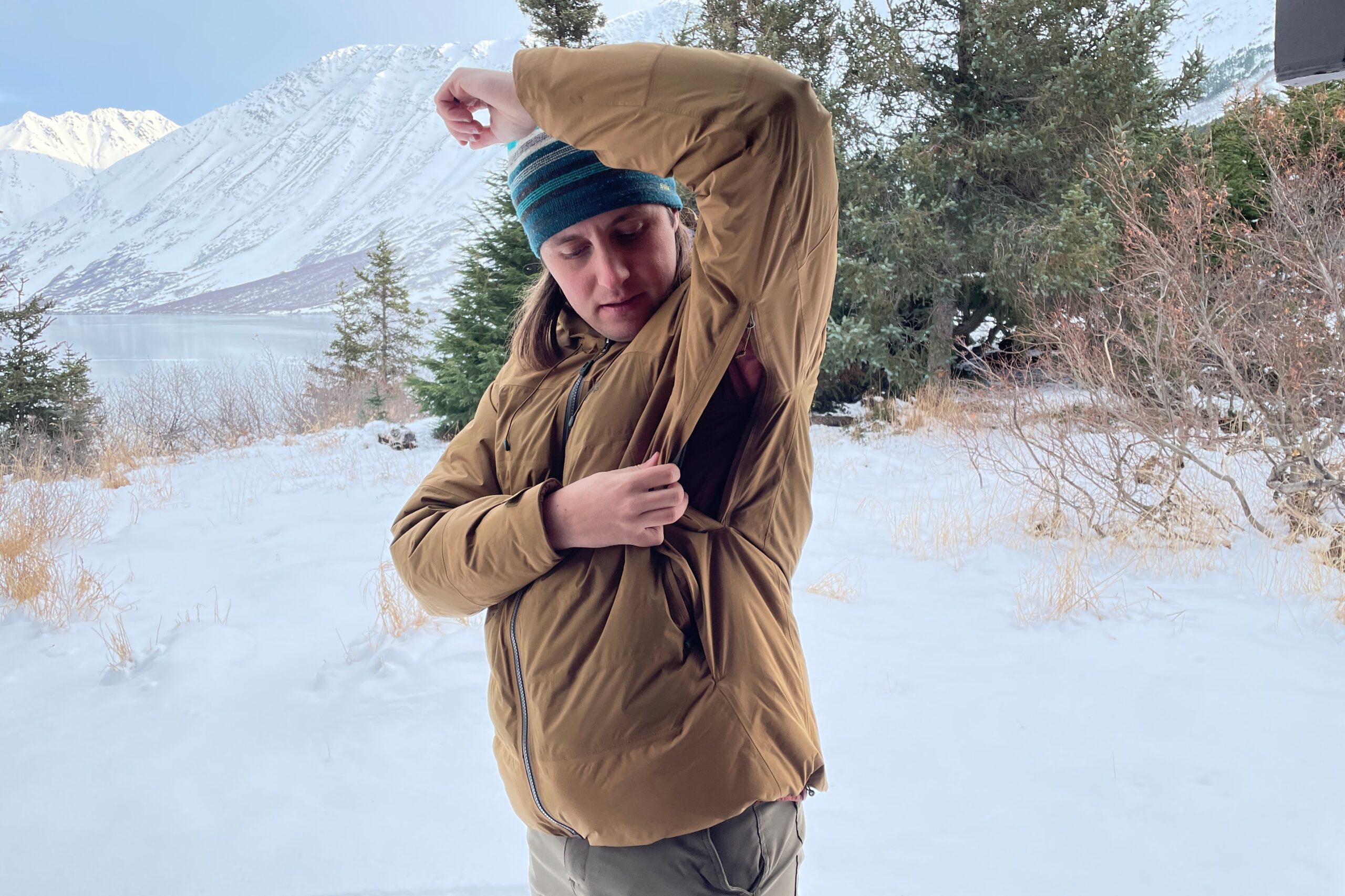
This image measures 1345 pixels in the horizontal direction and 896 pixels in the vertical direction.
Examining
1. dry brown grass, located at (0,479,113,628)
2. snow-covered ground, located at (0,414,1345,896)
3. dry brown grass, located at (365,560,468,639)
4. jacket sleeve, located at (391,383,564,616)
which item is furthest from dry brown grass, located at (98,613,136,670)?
jacket sleeve, located at (391,383,564,616)

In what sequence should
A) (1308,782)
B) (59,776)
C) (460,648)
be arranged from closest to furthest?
(1308,782), (59,776), (460,648)

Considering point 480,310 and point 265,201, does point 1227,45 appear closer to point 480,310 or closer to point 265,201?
point 480,310

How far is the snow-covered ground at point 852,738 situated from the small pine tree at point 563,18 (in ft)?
20.4

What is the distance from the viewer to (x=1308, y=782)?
6.66ft

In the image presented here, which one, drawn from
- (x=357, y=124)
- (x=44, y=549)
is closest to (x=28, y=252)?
(x=357, y=124)

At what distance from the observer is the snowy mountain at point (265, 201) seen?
4304 inches

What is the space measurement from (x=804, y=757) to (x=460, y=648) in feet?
8.01

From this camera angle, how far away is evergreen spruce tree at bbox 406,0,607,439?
7176 millimetres

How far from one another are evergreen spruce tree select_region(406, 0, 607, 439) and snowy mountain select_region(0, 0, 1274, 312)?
9304 cm

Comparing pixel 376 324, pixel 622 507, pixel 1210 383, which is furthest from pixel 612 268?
pixel 376 324

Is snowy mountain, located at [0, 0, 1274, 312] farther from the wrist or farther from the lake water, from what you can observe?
the wrist

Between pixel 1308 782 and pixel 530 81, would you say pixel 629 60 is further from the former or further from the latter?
pixel 1308 782

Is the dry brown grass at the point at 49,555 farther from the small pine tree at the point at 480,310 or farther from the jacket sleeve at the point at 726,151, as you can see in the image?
the jacket sleeve at the point at 726,151

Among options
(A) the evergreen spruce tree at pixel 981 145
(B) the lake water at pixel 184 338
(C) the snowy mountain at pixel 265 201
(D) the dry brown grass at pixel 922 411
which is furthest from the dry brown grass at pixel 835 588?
(C) the snowy mountain at pixel 265 201
